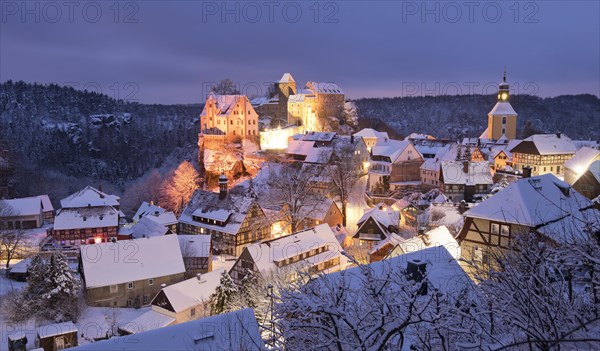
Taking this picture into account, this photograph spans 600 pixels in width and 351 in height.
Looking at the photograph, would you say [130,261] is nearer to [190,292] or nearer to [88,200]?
[190,292]

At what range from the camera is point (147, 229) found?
34750mm

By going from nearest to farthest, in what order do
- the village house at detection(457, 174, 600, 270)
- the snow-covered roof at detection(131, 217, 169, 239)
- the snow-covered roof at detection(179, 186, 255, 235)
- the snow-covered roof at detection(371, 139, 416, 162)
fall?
the village house at detection(457, 174, 600, 270) < the snow-covered roof at detection(179, 186, 255, 235) < the snow-covered roof at detection(131, 217, 169, 239) < the snow-covered roof at detection(371, 139, 416, 162)

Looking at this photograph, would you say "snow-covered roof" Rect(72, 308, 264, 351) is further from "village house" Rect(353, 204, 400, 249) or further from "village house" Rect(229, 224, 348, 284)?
"village house" Rect(353, 204, 400, 249)

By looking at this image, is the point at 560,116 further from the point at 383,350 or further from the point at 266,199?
the point at 383,350

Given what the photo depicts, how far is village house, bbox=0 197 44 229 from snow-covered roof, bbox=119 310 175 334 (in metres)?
24.8

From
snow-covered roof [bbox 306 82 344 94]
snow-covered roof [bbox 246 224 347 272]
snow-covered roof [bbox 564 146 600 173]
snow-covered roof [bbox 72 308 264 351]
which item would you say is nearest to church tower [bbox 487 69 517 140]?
snow-covered roof [bbox 564 146 600 173]

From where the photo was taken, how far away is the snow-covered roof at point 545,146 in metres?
43.8

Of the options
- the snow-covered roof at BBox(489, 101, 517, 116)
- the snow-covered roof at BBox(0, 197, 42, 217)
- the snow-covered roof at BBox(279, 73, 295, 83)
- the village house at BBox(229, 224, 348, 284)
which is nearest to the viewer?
the village house at BBox(229, 224, 348, 284)

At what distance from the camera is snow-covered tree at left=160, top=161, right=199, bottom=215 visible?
160 ft

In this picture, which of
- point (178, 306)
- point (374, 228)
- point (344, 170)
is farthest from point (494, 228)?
point (344, 170)

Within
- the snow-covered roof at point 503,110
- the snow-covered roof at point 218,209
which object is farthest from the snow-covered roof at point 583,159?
the snow-covered roof at point 218,209

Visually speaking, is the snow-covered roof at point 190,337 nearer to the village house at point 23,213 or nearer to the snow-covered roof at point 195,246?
the snow-covered roof at point 195,246

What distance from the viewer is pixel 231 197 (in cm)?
3431

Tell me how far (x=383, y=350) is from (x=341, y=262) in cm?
2192
